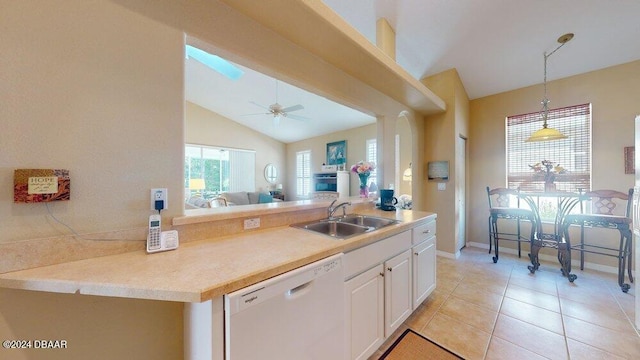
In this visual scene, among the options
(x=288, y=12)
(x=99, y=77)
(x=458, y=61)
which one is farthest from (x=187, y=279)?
(x=458, y=61)

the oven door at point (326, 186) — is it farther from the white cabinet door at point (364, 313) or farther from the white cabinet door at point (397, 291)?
the white cabinet door at point (364, 313)

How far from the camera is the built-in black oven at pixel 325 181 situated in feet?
19.9

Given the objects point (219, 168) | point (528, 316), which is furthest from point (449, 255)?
point (219, 168)

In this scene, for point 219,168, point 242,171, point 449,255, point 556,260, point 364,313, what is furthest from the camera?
point 242,171

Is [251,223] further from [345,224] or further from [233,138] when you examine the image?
A: [233,138]

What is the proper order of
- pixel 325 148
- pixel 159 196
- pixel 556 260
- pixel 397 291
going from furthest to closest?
pixel 325 148
pixel 556 260
pixel 397 291
pixel 159 196

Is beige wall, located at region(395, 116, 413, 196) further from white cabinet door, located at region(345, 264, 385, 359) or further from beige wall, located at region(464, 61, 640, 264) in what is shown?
white cabinet door, located at region(345, 264, 385, 359)

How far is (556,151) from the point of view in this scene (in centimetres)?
329

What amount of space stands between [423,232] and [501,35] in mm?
2609

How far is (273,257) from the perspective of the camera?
993 millimetres

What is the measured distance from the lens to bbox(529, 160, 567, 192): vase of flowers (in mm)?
3078

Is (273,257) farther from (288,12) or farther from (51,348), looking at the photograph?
(288,12)

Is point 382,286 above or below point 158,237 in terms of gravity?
below

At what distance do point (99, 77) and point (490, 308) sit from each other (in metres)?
3.31
